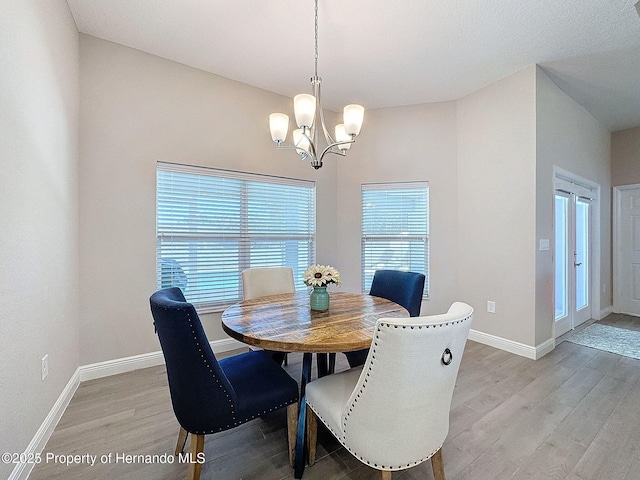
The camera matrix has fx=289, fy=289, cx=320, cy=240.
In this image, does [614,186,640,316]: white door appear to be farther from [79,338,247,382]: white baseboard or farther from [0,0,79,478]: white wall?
[0,0,79,478]: white wall

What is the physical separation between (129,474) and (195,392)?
0.75m

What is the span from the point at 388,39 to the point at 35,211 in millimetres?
2837

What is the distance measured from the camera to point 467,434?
179 centimetres

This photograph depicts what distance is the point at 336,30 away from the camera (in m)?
2.38

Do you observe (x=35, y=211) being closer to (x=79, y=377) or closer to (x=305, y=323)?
(x=79, y=377)

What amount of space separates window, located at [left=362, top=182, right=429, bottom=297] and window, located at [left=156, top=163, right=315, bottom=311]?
84 cm

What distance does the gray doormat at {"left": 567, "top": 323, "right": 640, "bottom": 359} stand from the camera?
3127 mm

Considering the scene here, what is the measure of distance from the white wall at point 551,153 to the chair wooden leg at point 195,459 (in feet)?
10.5

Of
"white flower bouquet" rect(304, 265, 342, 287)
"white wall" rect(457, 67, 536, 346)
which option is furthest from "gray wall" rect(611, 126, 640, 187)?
"white flower bouquet" rect(304, 265, 342, 287)

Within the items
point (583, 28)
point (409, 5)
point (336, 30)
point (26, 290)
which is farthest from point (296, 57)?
point (26, 290)

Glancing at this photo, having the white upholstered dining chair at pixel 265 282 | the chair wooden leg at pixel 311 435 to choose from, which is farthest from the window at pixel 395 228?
the chair wooden leg at pixel 311 435

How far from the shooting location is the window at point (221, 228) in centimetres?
284

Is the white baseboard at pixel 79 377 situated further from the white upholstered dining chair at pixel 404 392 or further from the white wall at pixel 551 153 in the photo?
the white wall at pixel 551 153

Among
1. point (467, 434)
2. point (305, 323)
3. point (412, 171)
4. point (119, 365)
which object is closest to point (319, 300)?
point (305, 323)
